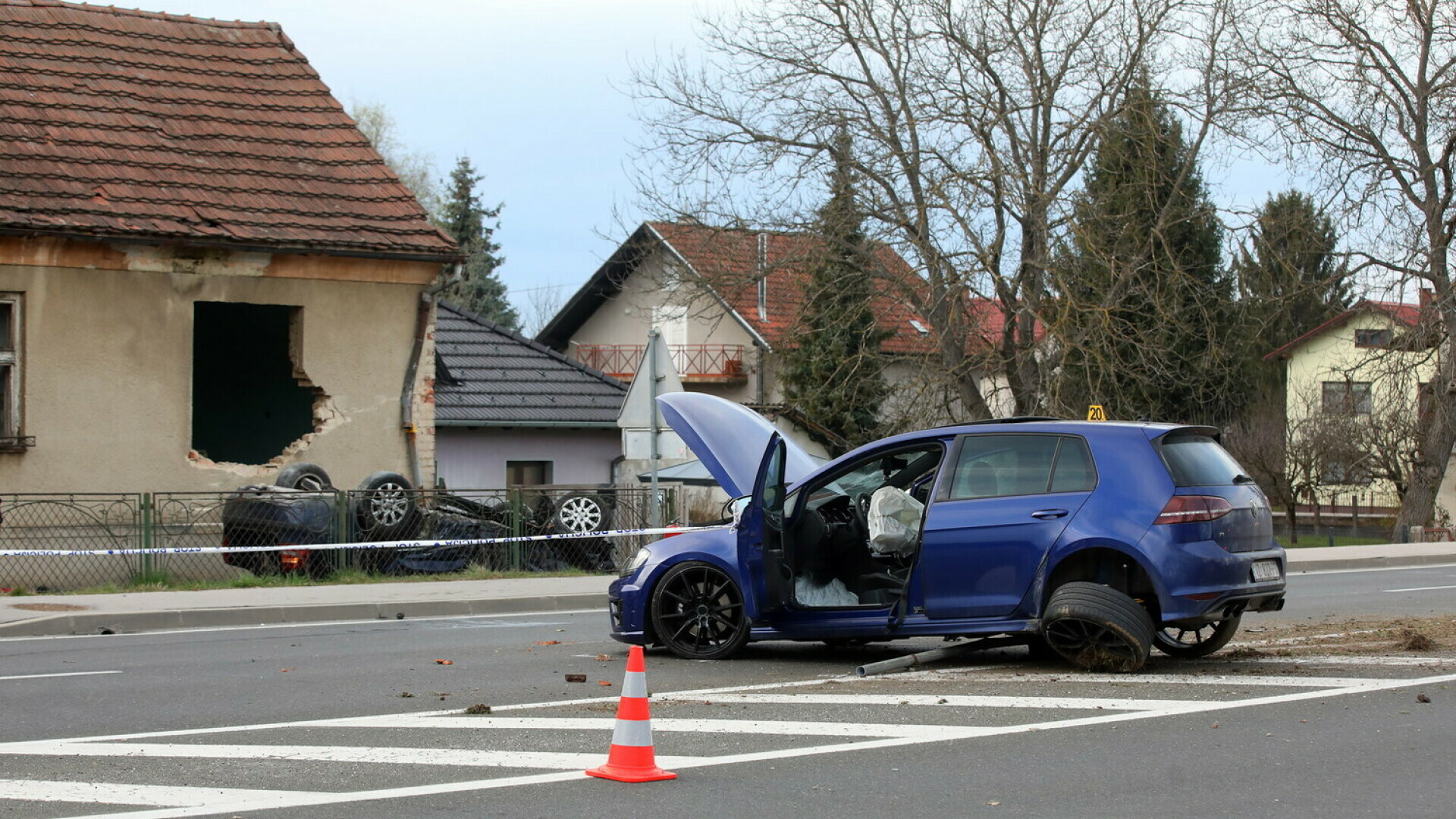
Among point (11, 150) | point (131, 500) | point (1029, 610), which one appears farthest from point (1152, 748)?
point (11, 150)

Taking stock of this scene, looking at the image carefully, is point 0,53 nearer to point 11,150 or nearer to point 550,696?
point 11,150

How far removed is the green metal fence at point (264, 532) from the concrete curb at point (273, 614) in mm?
2297

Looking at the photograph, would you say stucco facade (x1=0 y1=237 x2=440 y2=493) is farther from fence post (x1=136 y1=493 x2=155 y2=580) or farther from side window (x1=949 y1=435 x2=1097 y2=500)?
side window (x1=949 y1=435 x2=1097 y2=500)

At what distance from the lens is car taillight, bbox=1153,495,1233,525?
8.81 meters

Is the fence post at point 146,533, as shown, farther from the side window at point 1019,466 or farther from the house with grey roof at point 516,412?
the house with grey roof at point 516,412

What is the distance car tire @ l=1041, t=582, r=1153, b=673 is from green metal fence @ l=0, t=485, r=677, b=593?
1034 cm

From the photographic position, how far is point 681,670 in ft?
32.6

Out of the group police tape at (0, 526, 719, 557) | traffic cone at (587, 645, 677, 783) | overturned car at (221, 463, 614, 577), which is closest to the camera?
traffic cone at (587, 645, 677, 783)

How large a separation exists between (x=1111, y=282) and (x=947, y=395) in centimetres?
372

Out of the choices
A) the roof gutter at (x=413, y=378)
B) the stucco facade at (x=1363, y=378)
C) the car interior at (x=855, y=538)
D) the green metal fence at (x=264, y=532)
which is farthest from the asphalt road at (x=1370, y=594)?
the roof gutter at (x=413, y=378)

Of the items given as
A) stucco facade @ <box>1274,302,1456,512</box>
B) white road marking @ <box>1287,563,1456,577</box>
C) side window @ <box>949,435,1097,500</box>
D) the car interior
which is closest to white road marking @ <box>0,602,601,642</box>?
the car interior

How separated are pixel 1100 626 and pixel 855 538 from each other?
6.61 ft

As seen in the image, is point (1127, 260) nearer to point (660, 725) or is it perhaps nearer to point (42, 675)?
point (42, 675)

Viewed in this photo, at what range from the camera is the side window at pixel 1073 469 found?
9.16m
